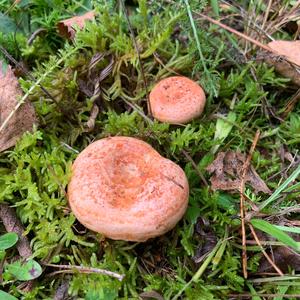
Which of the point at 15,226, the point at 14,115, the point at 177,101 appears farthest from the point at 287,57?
the point at 15,226

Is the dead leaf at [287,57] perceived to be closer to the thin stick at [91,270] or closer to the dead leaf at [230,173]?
the dead leaf at [230,173]

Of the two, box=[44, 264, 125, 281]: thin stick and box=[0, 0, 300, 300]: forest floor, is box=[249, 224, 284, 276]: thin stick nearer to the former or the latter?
box=[0, 0, 300, 300]: forest floor

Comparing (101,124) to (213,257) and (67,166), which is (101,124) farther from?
(213,257)

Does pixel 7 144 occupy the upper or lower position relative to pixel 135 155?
upper

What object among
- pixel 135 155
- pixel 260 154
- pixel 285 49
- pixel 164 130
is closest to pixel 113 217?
pixel 135 155

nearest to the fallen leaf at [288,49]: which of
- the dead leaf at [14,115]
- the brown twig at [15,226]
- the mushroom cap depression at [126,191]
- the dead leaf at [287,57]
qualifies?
the dead leaf at [287,57]

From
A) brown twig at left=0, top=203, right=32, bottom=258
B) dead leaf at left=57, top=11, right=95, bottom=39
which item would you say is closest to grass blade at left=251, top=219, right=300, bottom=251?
brown twig at left=0, top=203, right=32, bottom=258

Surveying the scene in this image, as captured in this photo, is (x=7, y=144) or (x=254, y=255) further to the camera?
(x=7, y=144)

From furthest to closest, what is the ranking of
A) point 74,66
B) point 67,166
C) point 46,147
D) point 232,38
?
point 232,38 → point 74,66 → point 46,147 → point 67,166
